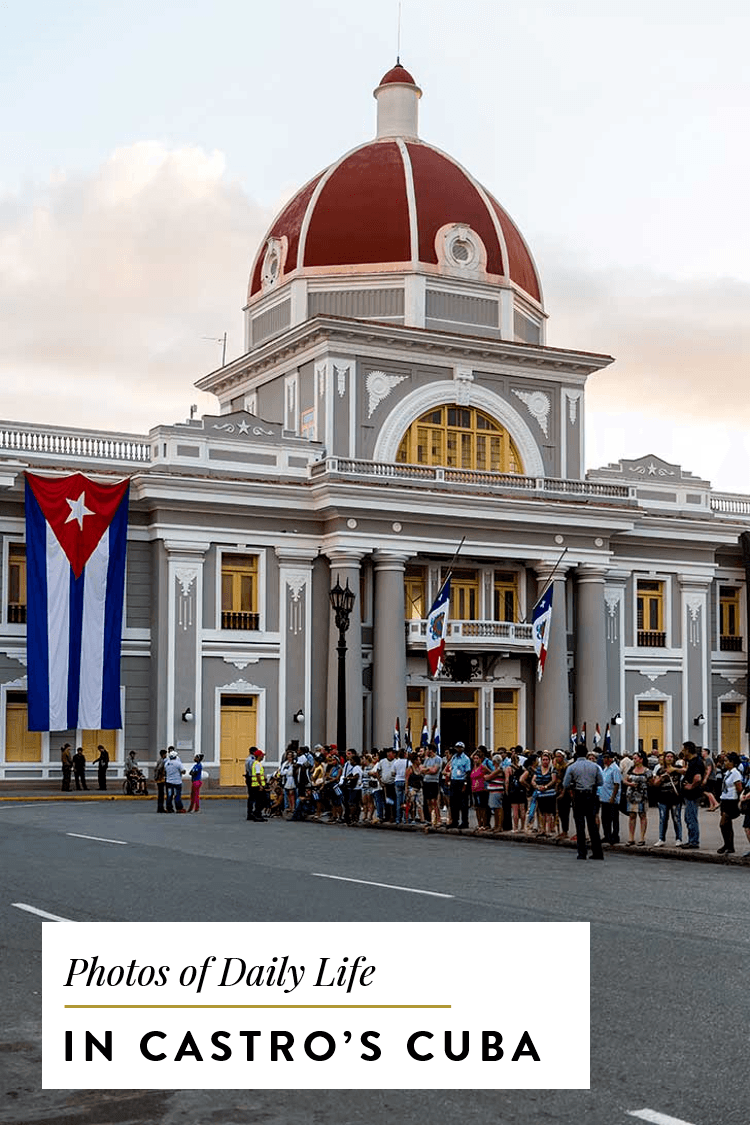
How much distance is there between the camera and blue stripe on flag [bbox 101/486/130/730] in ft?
144

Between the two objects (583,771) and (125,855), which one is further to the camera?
(583,771)

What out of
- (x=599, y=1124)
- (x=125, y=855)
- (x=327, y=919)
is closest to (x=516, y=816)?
(x=125, y=855)

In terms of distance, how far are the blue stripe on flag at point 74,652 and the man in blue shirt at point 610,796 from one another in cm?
2199

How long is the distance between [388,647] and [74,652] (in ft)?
32.0

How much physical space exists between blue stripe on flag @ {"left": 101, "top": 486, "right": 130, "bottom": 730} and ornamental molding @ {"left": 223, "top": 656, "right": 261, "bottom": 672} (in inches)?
154

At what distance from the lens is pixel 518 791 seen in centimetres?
2820

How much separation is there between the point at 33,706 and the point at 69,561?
14.0ft

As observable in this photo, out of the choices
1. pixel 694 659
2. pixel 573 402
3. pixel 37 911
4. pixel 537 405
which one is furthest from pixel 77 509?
pixel 37 911

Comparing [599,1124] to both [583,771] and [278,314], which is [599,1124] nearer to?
[583,771]

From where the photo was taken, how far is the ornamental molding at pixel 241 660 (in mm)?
46906

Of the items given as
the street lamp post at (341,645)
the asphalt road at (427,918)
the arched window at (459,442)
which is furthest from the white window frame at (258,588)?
the asphalt road at (427,918)

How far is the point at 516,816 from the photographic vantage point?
29172 mm

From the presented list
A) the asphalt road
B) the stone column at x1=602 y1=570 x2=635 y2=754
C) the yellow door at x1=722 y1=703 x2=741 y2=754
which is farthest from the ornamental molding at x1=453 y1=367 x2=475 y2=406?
the asphalt road

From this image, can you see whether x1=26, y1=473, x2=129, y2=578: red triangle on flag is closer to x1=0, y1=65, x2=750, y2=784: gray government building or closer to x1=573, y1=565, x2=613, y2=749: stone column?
x1=0, y1=65, x2=750, y2=784: gray government building
